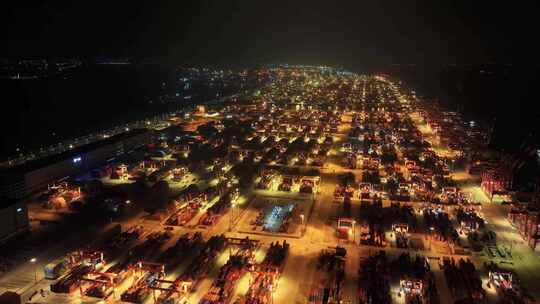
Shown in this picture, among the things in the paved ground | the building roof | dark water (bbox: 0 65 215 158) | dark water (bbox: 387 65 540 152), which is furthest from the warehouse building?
dark water (bbox: 387 65 540 152)

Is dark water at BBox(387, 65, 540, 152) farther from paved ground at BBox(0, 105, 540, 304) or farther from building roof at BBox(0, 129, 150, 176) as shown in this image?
building roof at BBox(0, 129, 150, 176)

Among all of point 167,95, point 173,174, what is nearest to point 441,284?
point 173,174

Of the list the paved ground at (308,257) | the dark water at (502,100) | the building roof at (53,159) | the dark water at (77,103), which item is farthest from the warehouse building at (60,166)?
the dark water at (502,100)

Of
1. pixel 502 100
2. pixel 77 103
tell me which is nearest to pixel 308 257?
pixel 502 100

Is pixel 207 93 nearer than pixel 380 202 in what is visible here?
No

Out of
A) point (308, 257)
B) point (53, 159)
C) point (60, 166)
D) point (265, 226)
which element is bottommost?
point (308, 257)

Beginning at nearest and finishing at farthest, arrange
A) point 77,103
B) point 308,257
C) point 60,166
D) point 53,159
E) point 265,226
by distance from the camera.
Result: point 308,257
point 265,226
point 60,166
point 53,159
point 77,103

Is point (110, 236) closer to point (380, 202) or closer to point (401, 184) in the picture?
point (380, 202)

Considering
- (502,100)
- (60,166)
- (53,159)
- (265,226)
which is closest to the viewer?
(265,226)

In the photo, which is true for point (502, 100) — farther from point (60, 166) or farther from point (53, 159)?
point (53, 159)
